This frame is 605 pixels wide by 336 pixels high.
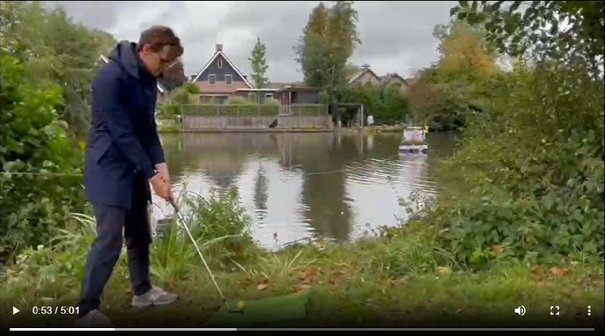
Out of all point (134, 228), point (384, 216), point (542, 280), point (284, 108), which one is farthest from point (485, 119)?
point (134, 228)

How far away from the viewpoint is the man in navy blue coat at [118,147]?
254 cm

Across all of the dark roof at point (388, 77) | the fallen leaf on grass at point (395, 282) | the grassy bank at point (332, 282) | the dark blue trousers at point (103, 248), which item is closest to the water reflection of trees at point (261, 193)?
the grassy bank at point (332, 282)

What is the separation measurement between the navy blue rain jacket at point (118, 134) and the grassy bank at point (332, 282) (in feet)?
1.70

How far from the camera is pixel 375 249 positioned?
3766 mm

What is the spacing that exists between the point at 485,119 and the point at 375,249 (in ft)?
4.94

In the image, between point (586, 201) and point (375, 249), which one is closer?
point (586, 201)

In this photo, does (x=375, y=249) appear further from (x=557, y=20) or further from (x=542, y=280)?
(x=557, y=20)

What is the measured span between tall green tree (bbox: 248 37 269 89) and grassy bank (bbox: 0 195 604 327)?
817mm

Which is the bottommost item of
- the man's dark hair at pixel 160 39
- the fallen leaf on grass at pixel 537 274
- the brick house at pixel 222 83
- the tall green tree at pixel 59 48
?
the fallen leaf on grass at pixel 537 274

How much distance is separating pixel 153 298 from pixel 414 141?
249cm

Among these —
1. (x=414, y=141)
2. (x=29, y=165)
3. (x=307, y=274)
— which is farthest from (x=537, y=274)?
(x=29, y=165)

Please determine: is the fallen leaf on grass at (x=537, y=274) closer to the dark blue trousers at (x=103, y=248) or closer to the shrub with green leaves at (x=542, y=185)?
the shrub with green leaves at (x=542, y=185)

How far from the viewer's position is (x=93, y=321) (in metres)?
2.58
